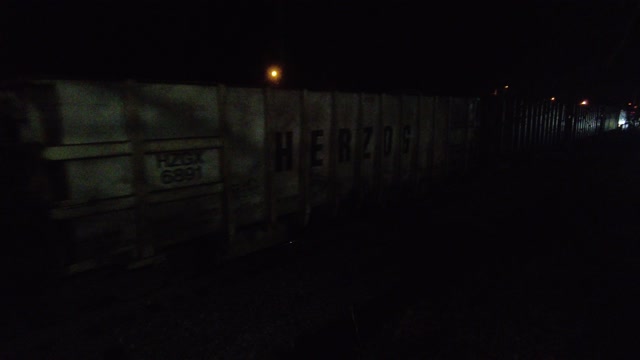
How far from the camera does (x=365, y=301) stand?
458cm

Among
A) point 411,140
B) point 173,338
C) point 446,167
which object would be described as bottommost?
point 173,338

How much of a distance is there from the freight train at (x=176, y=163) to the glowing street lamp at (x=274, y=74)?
11.4 m

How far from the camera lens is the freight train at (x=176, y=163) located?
11.8 ft

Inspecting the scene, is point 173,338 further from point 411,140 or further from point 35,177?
point 411,140

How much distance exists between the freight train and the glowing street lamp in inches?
449

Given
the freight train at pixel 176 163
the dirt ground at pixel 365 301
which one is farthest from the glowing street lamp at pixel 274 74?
the dirt ground at pixel 365 301

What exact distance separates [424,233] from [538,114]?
12.1m

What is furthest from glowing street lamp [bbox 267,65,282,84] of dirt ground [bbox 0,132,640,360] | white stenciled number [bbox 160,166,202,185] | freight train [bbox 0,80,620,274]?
white stenciled number [bbox 160,166,202,185]

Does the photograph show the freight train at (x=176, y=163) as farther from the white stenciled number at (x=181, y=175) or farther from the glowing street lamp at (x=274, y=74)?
the glowing street lamp at (x=274, y=74)

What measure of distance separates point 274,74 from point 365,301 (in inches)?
→ 605

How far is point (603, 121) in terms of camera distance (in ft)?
96.9

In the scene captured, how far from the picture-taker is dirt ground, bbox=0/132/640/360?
12.1ft

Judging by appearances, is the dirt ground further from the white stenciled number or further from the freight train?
the white stenciled number

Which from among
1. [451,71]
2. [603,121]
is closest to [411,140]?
[451,71]
